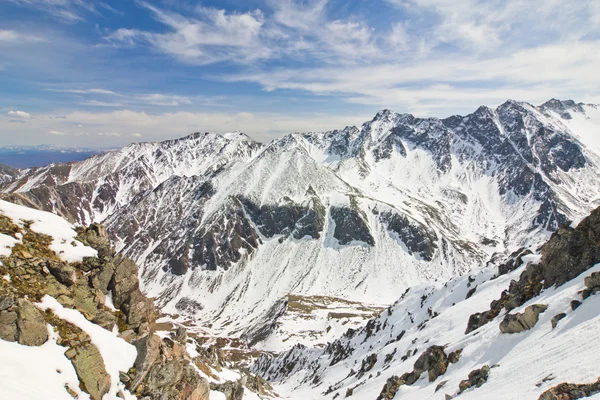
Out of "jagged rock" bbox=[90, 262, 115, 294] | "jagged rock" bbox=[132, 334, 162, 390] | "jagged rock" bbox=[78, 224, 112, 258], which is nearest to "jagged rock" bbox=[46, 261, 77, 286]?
"jagged rock" bbox=[90, 262, 115, 294]

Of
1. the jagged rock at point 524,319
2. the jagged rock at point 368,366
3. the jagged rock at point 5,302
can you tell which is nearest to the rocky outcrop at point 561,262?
the jagged rock at point 524,319

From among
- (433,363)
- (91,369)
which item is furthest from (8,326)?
(433,363)

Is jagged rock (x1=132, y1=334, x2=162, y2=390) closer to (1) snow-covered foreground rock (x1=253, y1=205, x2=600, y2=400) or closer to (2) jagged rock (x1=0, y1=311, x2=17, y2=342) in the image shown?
(2) jagged rock (x1=0, y1=311, x2=17, y2=342)

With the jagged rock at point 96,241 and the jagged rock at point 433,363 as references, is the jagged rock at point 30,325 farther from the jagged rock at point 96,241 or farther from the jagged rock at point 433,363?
→ the jagged rock at point 433,363

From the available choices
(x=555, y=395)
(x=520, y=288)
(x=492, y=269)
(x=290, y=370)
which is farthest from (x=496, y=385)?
(x=290, y=370)

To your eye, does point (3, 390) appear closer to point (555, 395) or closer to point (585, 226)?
point (555, 395)
